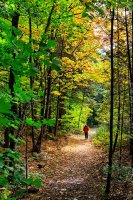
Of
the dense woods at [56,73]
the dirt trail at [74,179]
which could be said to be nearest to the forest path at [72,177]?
the dirt trail at [74,179]

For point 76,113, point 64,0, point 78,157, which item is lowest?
point 78,157

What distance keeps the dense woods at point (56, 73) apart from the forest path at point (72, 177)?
752mm

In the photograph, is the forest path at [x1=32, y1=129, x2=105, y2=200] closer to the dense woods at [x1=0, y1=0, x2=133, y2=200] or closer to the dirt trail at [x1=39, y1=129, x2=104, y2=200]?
the dirt trail at [x1=39, y1=129, x2=104, y2=200]

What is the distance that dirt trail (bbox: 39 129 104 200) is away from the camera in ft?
31.2

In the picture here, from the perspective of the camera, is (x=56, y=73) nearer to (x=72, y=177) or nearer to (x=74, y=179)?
(x=72, y=177)

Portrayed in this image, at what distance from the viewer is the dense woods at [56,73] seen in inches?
Result: 93.1

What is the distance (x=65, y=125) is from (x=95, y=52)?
10573mm

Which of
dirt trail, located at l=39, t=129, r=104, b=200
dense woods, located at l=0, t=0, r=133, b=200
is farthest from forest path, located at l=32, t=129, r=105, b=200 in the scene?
dense woods, located at l=0, t=0, r=133, b=200

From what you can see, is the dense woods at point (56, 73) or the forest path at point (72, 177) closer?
the dense woods at point (56, 73)

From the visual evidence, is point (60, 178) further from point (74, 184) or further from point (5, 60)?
point (5, 60)

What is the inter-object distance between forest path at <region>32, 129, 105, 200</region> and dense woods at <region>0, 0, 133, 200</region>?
0.75 m

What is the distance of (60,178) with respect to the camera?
11.9 meters

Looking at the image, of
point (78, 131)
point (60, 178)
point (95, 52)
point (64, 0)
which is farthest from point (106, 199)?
point (78, 131)

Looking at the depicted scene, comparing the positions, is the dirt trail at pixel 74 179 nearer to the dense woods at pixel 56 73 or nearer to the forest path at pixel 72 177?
the forest path at pixel 72 177
